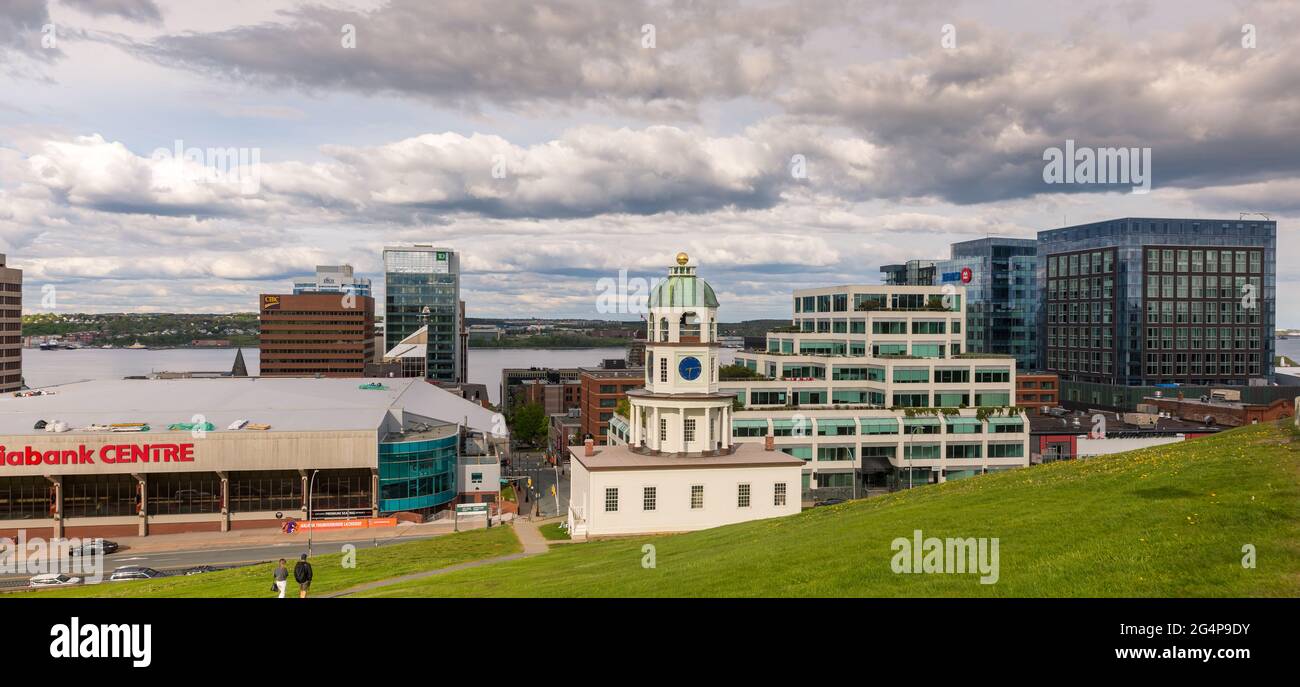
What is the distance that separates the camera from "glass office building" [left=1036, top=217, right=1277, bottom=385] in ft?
483

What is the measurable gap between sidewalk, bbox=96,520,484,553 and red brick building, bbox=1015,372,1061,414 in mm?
97592

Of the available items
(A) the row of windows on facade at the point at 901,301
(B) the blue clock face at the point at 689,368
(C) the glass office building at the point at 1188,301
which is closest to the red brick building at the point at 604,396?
(A) the row of windows on facade at the point at 901,301

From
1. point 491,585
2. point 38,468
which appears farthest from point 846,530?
point 38,468

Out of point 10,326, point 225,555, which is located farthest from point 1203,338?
point 10,326

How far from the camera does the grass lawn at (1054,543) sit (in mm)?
18109

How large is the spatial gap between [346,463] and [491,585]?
1955 inches

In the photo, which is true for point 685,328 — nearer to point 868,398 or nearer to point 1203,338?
point 868,398

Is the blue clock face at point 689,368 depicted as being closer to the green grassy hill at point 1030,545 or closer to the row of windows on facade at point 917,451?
the green grassy hill at point 1030,545

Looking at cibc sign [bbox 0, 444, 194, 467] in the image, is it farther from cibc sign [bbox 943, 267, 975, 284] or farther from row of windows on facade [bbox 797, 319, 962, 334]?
cibc sign [bbox 943, 267, 975, 284]

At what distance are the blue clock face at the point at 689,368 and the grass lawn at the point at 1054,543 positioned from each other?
25040mm

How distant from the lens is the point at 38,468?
71.4m

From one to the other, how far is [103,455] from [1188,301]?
16011 centimetres

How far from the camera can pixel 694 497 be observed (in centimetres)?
5853
